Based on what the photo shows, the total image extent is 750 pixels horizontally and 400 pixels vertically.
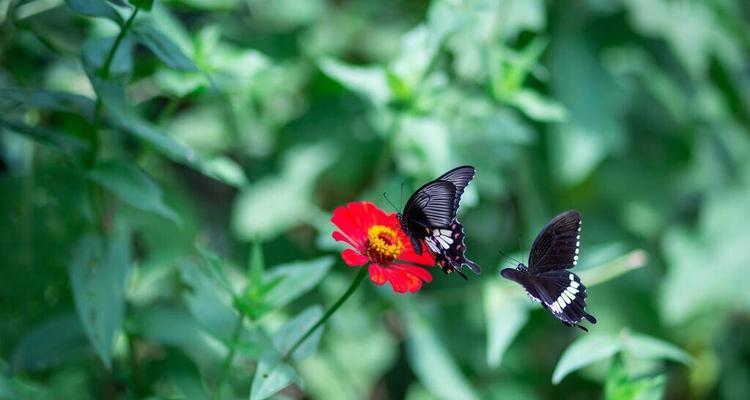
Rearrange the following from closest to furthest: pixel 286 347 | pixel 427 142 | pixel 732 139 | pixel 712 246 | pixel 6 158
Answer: pixel 286 347 < pixel 427 142 < pixel 6 158 < pixel 712 246 < pixel 732 139

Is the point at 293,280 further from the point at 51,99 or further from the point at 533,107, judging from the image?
the point at 533,107

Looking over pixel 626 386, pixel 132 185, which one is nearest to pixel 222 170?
pixel 132 185

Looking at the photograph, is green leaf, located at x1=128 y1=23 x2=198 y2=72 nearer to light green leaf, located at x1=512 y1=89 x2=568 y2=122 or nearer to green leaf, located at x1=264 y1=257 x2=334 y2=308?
green leaf, located at x1=264 y1=257 x2=334 y2=308

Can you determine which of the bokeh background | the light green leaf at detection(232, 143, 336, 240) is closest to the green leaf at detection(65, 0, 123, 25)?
the bokeh background

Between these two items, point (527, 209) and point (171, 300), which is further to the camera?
point (527, 209)

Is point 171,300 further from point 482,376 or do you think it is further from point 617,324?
point 617,324

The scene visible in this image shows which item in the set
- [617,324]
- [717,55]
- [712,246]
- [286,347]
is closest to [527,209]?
[617,324]
